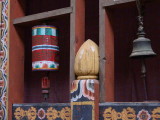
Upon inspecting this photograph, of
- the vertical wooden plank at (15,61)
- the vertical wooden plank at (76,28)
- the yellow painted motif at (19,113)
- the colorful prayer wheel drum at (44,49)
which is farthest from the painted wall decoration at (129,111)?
the vertical wooden plank at (15,61)

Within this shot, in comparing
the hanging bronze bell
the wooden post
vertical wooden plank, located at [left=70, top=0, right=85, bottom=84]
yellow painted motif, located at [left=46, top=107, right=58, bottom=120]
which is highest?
vertical wooden plank, located at [left=70, top=0, right=85, bottom=84]

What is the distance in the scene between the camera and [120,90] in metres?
3.01

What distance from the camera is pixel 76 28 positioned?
268 centimetres

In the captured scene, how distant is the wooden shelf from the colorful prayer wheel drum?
71 mm

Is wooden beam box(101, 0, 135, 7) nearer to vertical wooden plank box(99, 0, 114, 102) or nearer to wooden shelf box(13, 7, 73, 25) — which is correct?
vertical wooden plank box(99, 0, 114, 102)

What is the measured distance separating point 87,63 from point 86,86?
0.14m

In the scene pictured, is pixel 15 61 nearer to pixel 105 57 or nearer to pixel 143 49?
pixel 105 57

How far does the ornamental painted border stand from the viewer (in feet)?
9.88

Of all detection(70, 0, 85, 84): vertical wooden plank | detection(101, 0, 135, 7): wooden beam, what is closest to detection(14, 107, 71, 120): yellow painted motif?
detection(70, 0, 85, 84): vertical wooden plank

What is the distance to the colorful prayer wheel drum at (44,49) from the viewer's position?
2844 mm

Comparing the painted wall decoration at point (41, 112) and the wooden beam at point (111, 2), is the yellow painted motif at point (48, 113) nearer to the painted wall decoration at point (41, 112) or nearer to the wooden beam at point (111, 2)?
the painted wall decoration at point (41, 112)

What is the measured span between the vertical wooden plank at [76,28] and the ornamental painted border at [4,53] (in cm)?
62

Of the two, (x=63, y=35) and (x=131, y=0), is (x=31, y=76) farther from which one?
(x=131, y=0)

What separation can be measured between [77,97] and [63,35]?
100 cm
